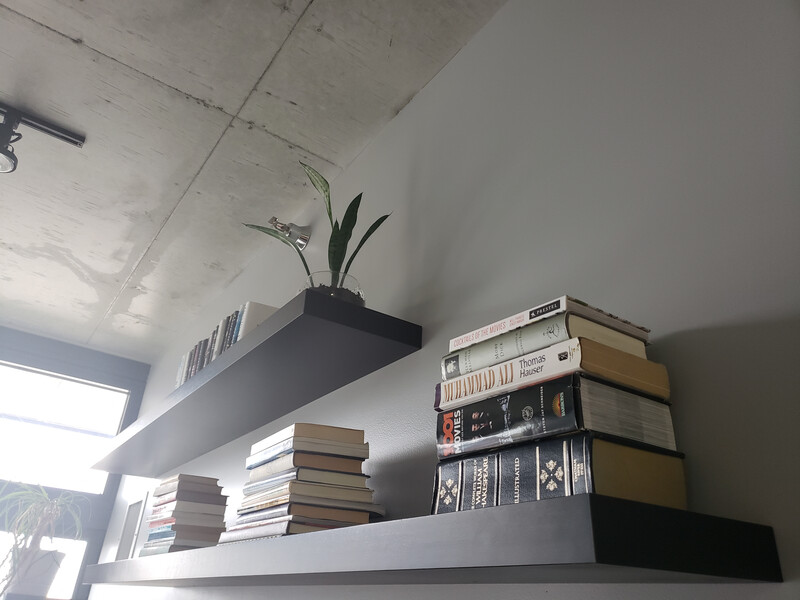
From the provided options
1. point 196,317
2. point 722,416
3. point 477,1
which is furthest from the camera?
point 196,317

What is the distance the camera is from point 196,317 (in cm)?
347

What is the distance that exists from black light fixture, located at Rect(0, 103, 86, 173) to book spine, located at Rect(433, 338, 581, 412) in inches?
74.9

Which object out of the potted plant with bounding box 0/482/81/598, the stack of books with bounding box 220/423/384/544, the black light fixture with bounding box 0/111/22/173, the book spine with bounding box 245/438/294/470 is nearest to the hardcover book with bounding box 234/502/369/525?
the stack of books with bounding box 220/423/384/544

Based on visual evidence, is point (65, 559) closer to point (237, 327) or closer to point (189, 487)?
point (189, 487)

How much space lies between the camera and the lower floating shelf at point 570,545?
1.95ft

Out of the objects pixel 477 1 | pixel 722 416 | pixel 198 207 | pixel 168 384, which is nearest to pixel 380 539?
pixel 722 416

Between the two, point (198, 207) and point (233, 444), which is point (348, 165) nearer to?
point (198, 207)

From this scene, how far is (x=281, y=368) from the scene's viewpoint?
1689 mm

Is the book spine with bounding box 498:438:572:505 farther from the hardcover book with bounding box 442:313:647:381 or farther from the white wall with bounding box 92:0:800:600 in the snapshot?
the white wall with bounding box 92:0:800:600

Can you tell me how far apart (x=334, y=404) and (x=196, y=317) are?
1.95 m

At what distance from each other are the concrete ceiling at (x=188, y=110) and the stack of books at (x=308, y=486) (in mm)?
1137

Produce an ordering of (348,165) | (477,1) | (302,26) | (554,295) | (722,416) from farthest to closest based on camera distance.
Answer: (348,165) → (302,26) → (477,1) → (554,295) → (722,416)

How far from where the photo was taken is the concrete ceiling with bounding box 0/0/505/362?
1.76 metres

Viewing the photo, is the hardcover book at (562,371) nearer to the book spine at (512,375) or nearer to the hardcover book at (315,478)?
the book spine at (512,375)
